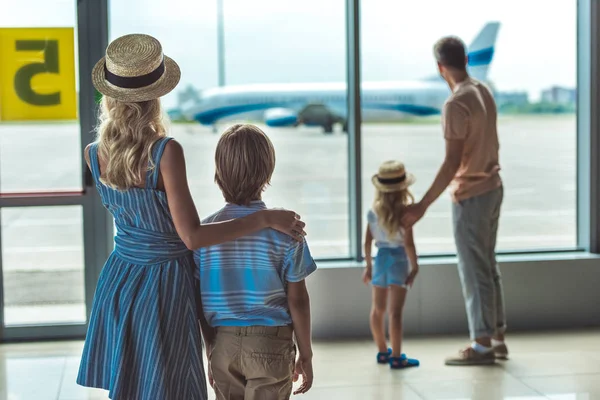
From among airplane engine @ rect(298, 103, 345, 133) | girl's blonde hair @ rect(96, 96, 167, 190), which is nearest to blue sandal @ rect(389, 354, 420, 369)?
airplane engine @ rect(298, 103, 345, 133)

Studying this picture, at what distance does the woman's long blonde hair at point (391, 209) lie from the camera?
4.18 m

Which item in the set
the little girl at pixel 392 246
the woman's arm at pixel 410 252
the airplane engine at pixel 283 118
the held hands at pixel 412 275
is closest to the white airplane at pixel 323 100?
the airplane engine at pixel 283 118

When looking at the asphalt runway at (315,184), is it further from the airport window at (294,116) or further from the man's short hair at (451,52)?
the man's short hair at (451,52)

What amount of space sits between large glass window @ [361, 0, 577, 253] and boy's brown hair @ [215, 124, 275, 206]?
2.81 m

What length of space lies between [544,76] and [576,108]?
0.29 meters

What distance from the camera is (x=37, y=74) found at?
481cm

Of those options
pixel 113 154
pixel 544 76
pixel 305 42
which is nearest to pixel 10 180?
pixel 305 42

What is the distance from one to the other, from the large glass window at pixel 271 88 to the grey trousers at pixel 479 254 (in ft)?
3.08

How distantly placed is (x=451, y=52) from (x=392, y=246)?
1.03 meters

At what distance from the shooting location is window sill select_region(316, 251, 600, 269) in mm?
5004

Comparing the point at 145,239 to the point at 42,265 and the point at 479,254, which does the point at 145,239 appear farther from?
the point at 42,265

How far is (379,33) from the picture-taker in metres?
5.04

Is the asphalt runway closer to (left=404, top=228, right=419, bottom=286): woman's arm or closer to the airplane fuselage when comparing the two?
the airplane fuselage

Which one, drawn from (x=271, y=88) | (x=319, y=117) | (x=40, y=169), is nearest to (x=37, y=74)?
(x=40, y=169)
